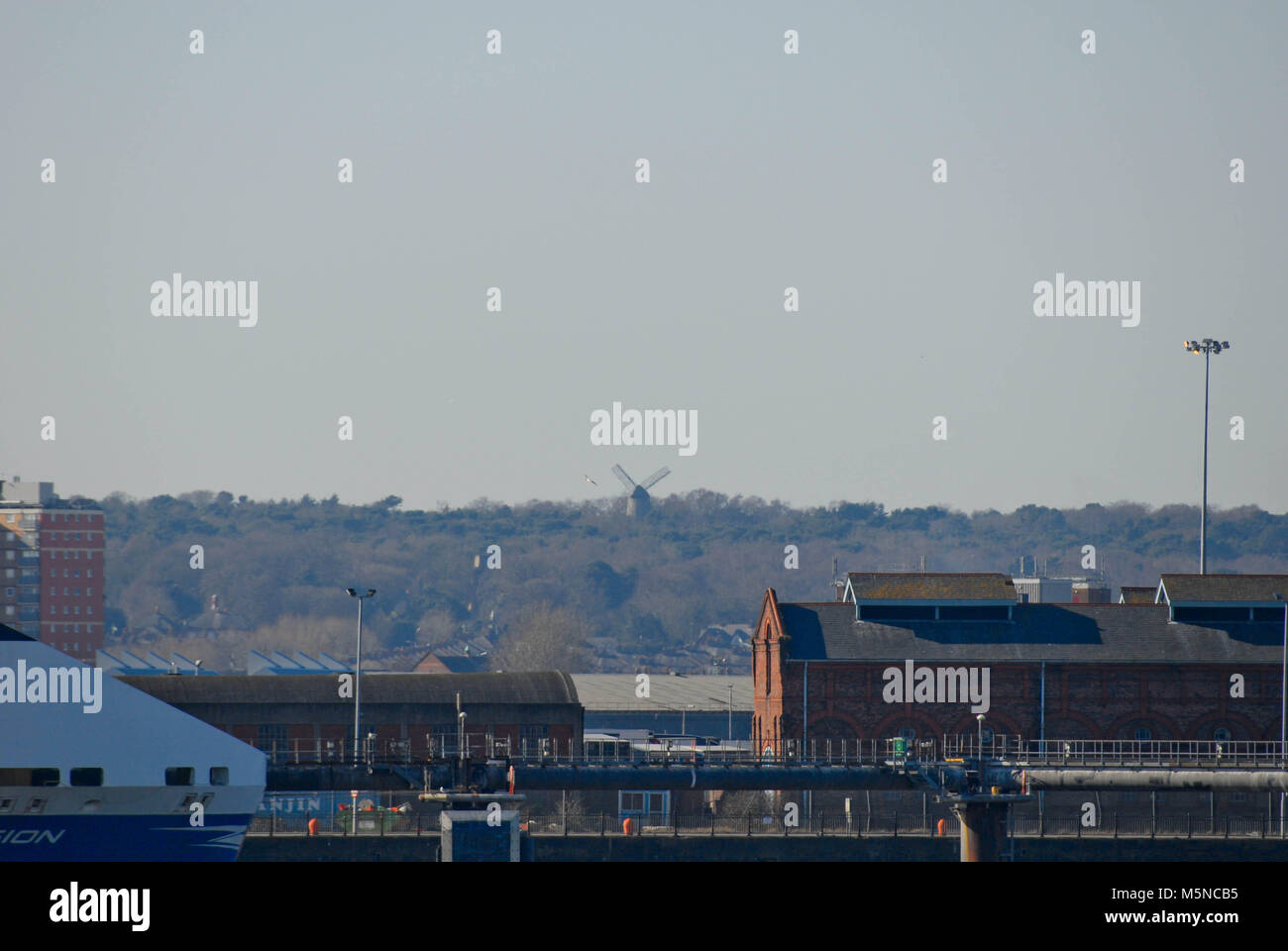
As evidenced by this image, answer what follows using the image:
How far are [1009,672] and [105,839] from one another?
42.1 m

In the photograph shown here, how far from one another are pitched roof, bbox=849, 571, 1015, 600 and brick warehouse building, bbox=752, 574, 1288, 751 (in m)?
0.13

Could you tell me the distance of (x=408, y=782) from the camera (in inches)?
2815

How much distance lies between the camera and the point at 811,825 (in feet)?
278

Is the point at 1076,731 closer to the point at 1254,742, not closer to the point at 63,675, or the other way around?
the point at 1254,742

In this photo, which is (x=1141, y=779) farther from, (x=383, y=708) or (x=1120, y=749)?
(x=383, y=708)

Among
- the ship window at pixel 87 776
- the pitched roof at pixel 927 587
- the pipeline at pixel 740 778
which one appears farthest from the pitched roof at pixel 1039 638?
the ship window at pixel 87 776

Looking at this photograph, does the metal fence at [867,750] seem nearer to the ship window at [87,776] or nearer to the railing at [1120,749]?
the railing at [1120,749]

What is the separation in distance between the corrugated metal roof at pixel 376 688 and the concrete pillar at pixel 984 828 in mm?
25964

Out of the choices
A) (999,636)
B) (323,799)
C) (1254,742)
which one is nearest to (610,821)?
(323,799)

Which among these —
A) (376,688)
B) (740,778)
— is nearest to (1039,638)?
(740,778)

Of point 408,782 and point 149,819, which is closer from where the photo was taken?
point 149,819

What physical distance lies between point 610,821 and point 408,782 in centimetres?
1638

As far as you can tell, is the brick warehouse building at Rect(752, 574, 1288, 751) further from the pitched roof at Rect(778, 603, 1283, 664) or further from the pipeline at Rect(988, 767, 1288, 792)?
the pipeline at Rect(988, 767, 1288, 792)
